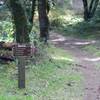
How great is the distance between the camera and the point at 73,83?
37.8ft

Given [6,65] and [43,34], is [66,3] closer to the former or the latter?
[43,34]

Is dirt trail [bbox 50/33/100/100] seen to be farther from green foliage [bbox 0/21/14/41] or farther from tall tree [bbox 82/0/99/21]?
tall tree [bbox 82/0/99/21]

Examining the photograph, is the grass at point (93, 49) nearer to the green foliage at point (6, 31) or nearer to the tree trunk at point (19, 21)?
the green foliage at point (6, 31)

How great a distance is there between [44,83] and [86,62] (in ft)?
20.6

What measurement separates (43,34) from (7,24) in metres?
3.39

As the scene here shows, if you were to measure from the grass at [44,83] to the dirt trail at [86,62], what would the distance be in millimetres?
256

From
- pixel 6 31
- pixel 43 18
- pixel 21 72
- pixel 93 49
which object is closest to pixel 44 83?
pixel 21 72

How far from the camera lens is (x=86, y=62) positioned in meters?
17.0

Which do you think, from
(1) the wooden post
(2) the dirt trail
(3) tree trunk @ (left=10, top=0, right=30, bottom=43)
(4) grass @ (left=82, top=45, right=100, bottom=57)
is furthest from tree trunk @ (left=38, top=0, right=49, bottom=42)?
(1) the wooden post

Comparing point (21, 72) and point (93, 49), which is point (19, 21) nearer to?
point (21, 72)

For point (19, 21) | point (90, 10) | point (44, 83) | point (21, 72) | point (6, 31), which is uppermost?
point (19, 21)

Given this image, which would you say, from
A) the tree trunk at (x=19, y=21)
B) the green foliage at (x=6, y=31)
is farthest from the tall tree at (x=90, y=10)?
the tree trunk at (x=19, y=21)

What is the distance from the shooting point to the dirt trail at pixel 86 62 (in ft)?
34.7

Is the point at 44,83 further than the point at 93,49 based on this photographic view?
No
